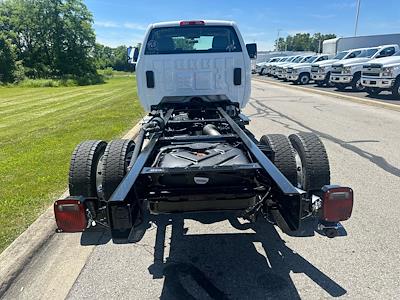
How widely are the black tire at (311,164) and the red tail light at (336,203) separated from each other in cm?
42

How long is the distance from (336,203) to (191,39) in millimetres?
4266

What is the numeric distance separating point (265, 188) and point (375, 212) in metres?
2.06

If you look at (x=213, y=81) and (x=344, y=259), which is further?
(x=213, y=81)

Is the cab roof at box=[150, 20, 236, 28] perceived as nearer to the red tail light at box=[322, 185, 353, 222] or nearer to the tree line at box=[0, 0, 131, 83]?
the red tail light at box=[322, 185, 353, 222]

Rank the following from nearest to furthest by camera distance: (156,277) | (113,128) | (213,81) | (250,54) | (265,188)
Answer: (265,188)
(156,277)
(213,81)
(250,54)
(113,128)

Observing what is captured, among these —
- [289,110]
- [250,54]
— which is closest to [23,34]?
[289,110]

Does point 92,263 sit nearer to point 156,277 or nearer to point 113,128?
point 156,277

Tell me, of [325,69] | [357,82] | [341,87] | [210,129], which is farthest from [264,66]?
[210,129]

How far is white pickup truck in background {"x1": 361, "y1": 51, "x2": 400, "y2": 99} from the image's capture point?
14.6 m

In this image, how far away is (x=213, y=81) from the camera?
5.81 meters

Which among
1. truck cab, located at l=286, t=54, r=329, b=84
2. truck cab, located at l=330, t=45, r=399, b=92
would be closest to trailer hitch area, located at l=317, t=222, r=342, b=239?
truck cab, located at l=330, t=45, r=399, b=92

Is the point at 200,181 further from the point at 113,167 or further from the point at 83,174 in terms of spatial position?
the point at 83,174

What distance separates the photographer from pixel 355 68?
18.9 metres

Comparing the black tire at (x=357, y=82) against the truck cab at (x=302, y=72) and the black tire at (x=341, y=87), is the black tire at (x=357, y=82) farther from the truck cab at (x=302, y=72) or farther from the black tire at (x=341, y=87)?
the truck cab at (x=302, y=72)
